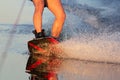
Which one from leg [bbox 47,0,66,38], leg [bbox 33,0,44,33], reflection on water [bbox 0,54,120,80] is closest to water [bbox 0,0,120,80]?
reflection on water [bbox 0,54,120,80]

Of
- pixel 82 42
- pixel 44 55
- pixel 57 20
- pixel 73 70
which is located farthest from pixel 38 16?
pixel 73 70

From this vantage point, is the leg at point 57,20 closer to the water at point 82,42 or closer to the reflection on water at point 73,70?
the water at point 82,42

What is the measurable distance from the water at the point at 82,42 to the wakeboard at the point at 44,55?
3.1 inches

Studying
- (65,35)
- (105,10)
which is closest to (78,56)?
(65,35)

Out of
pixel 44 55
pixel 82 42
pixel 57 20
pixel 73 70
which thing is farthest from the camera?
pixel 82 42

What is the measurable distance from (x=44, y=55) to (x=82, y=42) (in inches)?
21.9

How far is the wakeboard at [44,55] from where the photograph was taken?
4305 millimetres

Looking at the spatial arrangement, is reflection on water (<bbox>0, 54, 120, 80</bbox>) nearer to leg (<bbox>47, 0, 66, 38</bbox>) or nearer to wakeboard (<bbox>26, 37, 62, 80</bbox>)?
wakeboard (<bbox>26, 37, 62, 80</bbox>)

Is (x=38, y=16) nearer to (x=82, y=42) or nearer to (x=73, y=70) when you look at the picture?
(x=82, y=42)

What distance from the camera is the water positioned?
4141 mm

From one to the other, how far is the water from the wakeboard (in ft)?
0.26

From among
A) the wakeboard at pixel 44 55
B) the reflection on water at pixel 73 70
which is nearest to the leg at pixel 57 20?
the wakeboard at pixel 44 55

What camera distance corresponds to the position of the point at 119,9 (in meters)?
7.51

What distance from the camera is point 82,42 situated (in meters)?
5.26
